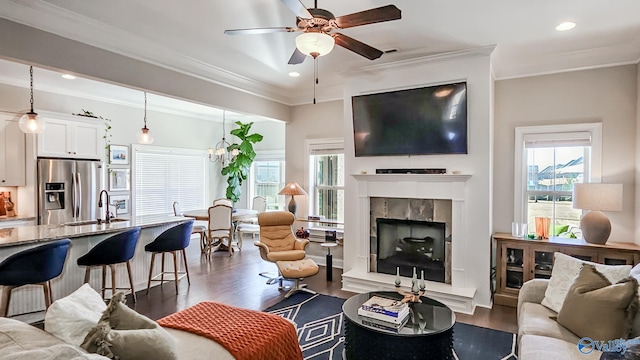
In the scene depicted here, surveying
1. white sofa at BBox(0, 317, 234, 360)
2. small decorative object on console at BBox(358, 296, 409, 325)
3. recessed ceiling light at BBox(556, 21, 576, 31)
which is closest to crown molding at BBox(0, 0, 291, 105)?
white sofa at BBox(0, 317, 234, 360)

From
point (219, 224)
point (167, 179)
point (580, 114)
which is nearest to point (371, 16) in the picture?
point (580, 114)

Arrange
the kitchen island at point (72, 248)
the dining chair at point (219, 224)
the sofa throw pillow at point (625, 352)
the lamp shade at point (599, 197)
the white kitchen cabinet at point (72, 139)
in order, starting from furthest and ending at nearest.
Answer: the dining chair at point (219, 224) < the white kitchen cabinet at point (72, 139) < the lamp shade at point (599, 197) < the kitchen island at point (72, 248) < the sofa throw pillow at point (625, 352)

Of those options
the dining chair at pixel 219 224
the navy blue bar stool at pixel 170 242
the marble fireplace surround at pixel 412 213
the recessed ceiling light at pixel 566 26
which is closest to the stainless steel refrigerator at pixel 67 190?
the dining chair at pixel 219 224

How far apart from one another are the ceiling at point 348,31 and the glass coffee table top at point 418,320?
256cm

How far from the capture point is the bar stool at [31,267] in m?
2.86

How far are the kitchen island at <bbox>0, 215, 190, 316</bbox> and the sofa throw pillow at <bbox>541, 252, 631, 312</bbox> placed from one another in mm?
4291

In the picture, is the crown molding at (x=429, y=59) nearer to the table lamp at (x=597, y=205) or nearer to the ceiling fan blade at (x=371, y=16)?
the table lamp at (x=597, y=205)

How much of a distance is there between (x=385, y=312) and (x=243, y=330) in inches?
42.3

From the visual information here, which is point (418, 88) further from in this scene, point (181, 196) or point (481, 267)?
point (181, 196)

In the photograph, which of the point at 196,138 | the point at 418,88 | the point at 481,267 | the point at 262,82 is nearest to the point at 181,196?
the point at 196,138

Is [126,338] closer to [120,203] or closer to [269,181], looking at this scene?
[120,203]

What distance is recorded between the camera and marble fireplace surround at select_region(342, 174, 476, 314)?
4090 mm

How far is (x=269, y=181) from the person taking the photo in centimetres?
865

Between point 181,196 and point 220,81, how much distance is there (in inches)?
163
